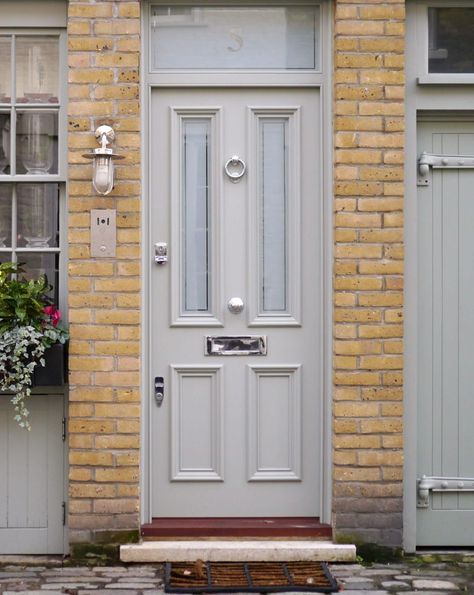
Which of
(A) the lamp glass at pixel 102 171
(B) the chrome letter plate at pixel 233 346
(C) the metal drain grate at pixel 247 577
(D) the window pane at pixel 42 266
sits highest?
(A) the lamp glass at pixel 102 171

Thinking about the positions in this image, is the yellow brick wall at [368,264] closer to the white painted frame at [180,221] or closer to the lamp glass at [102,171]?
the white painted frame at [180,221]

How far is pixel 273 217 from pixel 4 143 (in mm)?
1686

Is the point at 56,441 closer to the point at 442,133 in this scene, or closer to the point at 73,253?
the point at 73,253

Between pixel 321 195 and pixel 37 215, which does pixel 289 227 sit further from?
pixel 37 215

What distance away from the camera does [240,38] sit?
5.63m

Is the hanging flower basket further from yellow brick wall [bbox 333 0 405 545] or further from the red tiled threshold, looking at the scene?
yellow brick wall [bbox 333 0 405 545]

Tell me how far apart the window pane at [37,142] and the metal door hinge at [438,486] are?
2.92m

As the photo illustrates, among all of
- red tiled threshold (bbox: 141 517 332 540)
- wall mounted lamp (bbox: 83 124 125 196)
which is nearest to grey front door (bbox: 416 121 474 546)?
red tiled threshold (bbox: 141 517 332 540)

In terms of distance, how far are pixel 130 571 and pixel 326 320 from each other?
1832mm

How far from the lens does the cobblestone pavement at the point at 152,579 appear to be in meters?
4.95

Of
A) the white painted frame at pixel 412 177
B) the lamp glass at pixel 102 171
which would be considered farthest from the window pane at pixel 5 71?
the white painted frame at pixel 412 177

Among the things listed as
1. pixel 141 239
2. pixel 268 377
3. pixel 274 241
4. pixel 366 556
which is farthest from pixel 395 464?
pixel 141 239

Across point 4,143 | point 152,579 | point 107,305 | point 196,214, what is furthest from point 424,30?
point 152,579

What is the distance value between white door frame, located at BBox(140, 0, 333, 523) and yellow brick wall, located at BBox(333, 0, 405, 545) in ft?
0.31
